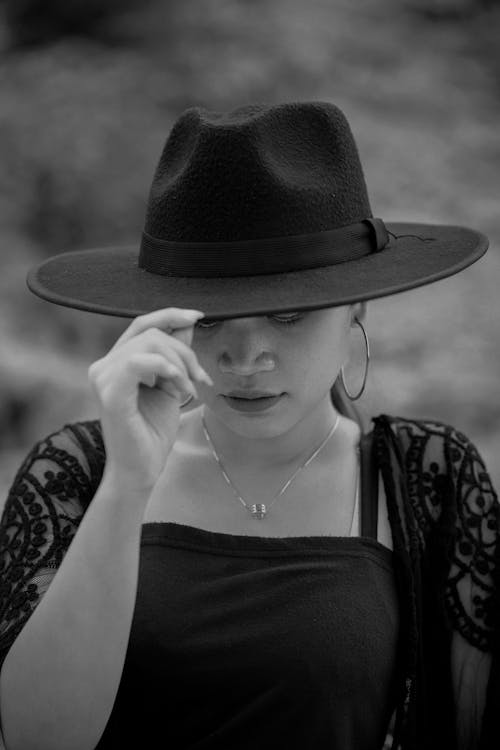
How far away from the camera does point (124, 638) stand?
1.51 meters

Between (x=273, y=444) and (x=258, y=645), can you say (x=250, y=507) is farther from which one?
(x=258, y=645)

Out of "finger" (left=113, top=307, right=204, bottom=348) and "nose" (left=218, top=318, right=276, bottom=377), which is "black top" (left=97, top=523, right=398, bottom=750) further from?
"finger" (left=113, top=307, right=204, bottom=348)

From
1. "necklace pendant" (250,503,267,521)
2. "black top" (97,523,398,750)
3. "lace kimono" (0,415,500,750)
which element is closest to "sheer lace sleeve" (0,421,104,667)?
"lace kimono" (0,415,500,750)

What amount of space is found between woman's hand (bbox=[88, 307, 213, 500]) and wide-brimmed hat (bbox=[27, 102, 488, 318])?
99 mm

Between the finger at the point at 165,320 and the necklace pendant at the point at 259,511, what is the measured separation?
54 centimetres

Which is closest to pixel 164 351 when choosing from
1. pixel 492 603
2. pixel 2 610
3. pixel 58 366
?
pixel 2 610

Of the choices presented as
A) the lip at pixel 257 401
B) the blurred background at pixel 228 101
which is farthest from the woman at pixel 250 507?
the blurred background at pixel 228 101

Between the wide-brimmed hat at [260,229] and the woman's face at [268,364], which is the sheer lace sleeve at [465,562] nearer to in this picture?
the woman's face at [268,364]

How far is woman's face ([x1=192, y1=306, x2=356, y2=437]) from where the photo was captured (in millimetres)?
1587

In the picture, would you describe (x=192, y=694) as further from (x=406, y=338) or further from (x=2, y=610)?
(x=406, y=338)

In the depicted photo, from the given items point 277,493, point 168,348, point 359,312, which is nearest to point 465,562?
point 277,493

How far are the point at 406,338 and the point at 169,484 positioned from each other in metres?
1.59

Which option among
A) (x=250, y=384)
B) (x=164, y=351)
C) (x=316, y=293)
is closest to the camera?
(x=164, y=351)

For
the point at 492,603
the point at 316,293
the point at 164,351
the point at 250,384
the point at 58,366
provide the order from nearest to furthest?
the point at 164,351 < the point at 316,293 < the point at 250,384 < the point at 492,603 < the point at 58,366
